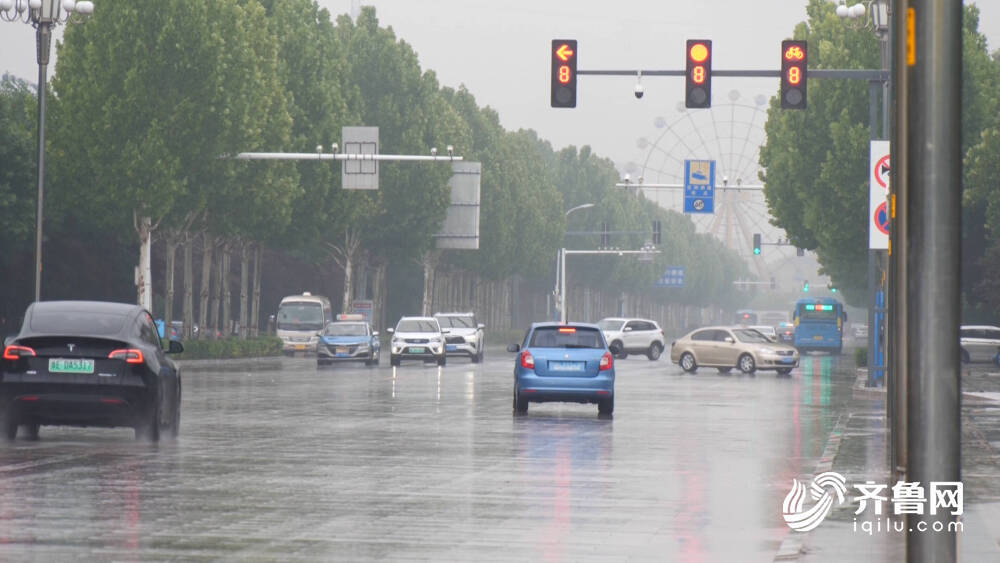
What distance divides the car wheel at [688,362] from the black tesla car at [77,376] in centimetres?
3825

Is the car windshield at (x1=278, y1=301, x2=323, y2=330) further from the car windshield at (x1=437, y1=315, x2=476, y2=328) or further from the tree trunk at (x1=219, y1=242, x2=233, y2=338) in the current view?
the car windshield at (x1=437, y1=315, x2=476, y2=328)

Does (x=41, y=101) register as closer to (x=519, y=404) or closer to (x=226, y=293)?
(x=519, y=404)

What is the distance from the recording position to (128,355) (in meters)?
18.8

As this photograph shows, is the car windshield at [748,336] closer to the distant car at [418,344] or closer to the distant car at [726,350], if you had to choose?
the distant car at [726,350]

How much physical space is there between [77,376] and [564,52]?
12.1 meters

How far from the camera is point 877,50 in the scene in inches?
2274

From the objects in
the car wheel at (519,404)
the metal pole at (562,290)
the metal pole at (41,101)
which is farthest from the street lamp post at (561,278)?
the car wheel at (519,404)

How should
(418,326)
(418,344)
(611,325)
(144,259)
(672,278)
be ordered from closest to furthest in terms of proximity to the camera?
(144,259) < (418,344) < (418,326) < (611,325) < (672,278)

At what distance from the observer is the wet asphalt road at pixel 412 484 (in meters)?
10.8

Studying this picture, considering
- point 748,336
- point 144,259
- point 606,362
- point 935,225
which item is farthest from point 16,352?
point 748,336

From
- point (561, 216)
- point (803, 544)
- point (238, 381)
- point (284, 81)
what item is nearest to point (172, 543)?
point (803, 544)

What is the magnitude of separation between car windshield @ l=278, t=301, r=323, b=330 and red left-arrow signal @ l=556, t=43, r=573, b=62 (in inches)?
1783

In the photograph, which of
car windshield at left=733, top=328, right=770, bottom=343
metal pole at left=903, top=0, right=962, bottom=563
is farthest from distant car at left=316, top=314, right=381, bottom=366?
metal pole at left=903, top=0, right=962, bottom=563

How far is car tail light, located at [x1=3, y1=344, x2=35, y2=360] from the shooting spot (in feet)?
61.2
